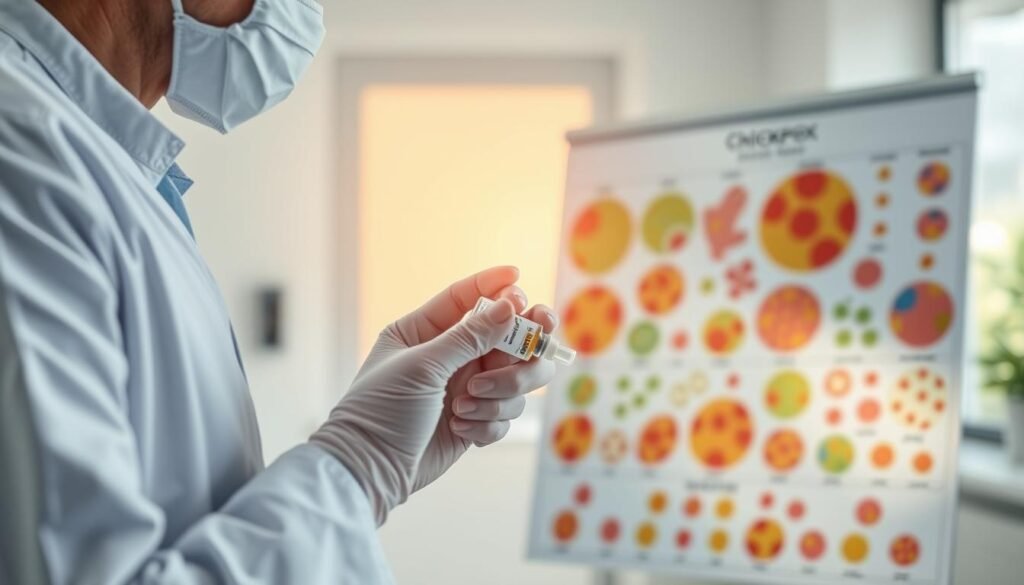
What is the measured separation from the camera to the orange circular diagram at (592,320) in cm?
198

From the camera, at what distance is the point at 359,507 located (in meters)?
0.67

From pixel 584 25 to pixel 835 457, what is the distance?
1.82m

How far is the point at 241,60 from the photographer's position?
2.84 ft

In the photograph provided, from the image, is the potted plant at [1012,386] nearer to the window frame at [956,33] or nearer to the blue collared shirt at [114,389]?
the window frame at [956,33]

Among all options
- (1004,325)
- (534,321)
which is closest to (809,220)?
(1004,325)

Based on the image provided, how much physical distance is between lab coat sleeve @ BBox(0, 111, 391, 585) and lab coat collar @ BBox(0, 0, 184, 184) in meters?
0.12

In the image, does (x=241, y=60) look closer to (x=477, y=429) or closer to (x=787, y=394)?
(x=477, y=429)

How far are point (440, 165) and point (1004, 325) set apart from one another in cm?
181

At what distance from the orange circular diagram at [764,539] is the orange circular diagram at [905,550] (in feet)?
0.68

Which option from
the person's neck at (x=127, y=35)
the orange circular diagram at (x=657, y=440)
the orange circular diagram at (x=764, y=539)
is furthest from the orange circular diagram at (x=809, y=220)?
the person's neck at (x=127, y=35)

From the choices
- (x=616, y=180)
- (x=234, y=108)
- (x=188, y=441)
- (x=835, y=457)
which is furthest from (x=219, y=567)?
(x=616, y=180)

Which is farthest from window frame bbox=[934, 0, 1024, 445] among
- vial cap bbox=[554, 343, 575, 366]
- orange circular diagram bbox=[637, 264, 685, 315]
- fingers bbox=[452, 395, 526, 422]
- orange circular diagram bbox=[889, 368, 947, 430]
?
fingers bbox=[452, 395, 526, 422]

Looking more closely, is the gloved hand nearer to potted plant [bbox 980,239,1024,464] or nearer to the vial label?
the vial label

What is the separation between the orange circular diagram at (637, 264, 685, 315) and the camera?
1.93m
